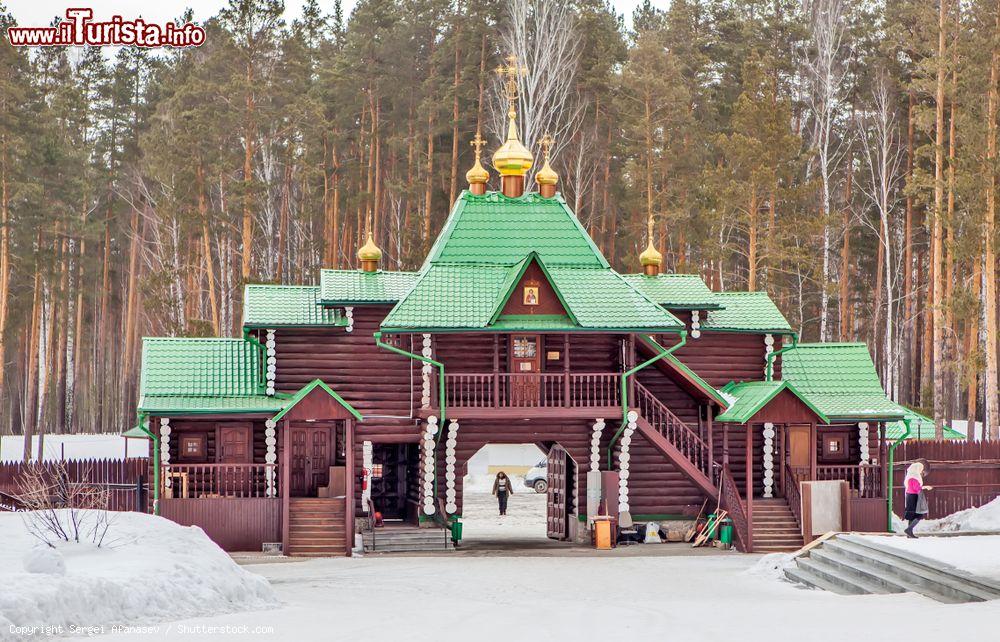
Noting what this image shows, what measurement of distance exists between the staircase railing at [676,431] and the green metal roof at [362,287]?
5.66 meters

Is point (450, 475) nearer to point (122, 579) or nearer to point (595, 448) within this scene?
point (595, 448)

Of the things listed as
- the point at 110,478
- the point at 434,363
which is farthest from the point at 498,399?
the point at 110,478

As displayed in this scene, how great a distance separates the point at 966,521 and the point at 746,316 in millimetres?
6724

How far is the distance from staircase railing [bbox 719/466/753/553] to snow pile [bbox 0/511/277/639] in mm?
12263

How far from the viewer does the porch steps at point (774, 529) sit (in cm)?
2662

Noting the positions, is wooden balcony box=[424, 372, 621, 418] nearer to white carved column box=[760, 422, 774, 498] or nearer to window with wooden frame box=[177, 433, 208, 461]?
white carved column box=[760, 422, 774, 498]

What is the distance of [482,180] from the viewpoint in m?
31.1

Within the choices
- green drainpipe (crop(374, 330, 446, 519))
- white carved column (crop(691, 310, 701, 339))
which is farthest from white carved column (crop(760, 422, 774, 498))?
green drainpipe (crop(374, 330, 446, 519))

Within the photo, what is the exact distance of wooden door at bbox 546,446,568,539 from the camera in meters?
29.1

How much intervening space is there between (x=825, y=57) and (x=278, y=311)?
29453 mm

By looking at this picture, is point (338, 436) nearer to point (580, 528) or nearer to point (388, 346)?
point (388, 346)

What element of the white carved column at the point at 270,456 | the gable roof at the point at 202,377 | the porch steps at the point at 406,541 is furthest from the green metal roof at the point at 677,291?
the gable roof at the point at 202,377

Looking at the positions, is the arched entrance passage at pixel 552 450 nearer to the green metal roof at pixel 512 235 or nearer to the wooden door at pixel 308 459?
the wooden door at pixel 308 459

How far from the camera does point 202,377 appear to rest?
90.8 feet
